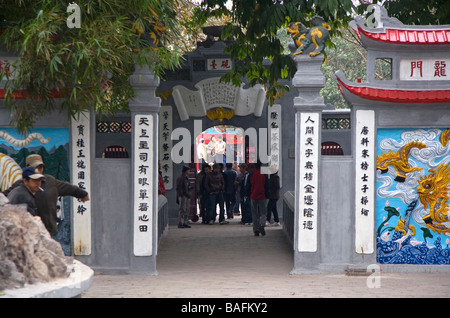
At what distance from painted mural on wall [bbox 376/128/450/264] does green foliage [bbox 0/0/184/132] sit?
344 cm

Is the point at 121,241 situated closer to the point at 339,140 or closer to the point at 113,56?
the point at 113,56

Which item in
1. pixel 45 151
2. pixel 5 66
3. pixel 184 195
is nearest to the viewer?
pixel 5 66

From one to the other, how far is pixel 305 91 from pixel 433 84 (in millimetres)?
1813

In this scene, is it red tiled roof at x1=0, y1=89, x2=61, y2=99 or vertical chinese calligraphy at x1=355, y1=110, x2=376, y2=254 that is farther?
vertical chinese calligraphy at x1=355, y1=110, x2=376, y2=254

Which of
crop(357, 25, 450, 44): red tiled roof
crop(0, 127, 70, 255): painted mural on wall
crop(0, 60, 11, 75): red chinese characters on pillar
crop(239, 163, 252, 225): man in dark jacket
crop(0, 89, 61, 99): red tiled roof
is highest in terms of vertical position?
crop(357, 25, 450, 44): red tiled roof

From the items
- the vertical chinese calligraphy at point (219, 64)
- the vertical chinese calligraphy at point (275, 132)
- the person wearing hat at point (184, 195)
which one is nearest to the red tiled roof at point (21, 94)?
the person wearing hat at point (184, 195)

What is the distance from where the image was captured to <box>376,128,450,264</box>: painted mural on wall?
11.5 m

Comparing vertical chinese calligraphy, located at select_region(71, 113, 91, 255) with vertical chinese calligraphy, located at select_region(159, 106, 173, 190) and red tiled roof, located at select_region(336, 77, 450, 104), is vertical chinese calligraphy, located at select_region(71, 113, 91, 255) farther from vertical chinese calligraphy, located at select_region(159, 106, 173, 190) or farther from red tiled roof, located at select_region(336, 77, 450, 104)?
vertical chinese calligraphy, located at select_region(159, 106, 173, 190)

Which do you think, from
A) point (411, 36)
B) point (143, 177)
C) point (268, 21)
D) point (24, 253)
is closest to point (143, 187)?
point (143, 177)

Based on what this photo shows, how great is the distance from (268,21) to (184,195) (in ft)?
17.8

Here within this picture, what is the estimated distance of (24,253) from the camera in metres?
5.85

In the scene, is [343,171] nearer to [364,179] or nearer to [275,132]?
[364,179]

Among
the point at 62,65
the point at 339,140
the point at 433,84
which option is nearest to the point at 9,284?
the point at 62,65

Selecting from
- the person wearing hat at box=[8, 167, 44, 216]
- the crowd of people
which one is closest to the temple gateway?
the person wearing hat at box=[8, 167, 44, 216]
